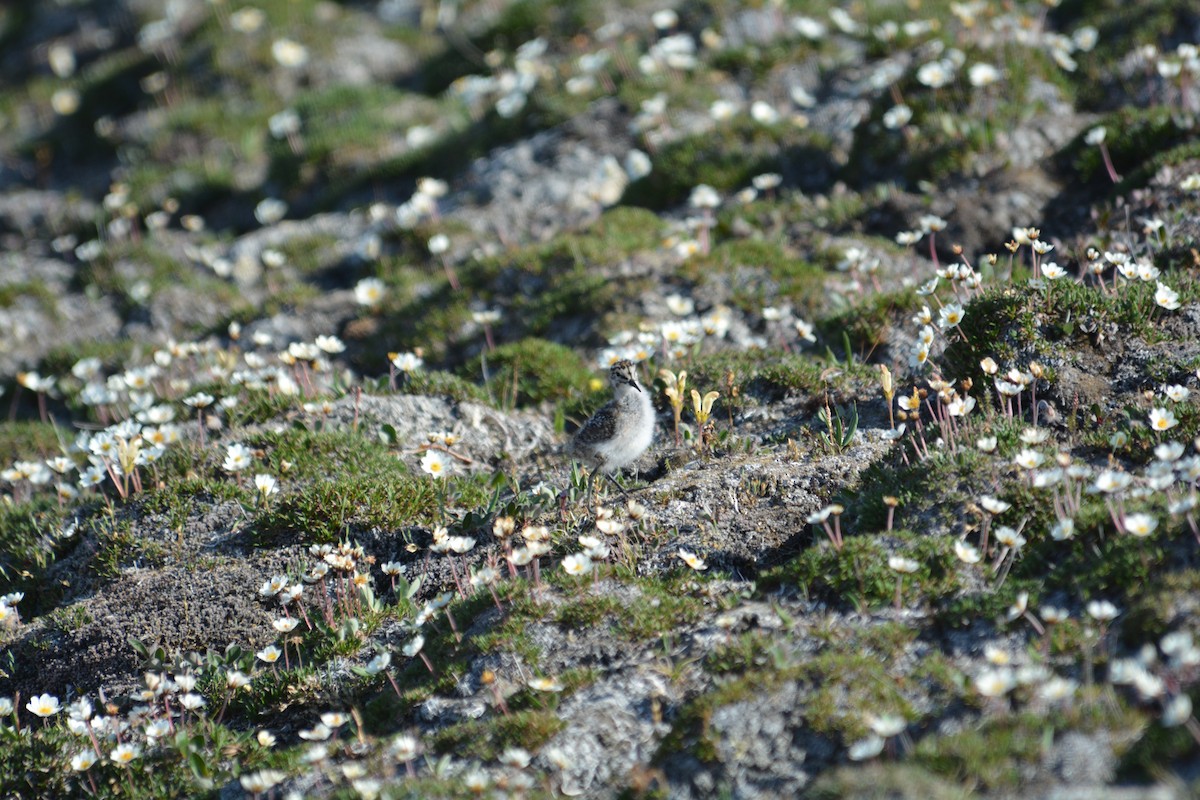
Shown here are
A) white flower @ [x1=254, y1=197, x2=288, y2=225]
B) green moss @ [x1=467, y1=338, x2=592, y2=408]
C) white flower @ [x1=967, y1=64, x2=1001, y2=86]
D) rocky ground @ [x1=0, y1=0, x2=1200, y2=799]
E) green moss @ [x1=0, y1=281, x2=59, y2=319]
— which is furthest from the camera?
white flower @ [x1=254, y1=197, x2=288, y2=225]

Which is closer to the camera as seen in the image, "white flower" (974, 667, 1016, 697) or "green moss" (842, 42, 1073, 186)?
"white flower" (974, 667, 1016, 697)

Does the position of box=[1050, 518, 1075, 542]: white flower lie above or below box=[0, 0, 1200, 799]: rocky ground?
above

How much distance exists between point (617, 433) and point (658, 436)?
970 millimetres

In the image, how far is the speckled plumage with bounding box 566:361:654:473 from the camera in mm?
7539

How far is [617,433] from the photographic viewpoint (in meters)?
7.52

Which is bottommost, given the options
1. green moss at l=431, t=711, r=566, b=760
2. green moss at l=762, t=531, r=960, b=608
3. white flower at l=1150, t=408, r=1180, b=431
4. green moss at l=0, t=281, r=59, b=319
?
green moss at l=0, t=281, r=59, b=319

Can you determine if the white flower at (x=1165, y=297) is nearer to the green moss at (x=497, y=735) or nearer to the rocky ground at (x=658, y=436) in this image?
the rocky ground at (x=658, y=436)

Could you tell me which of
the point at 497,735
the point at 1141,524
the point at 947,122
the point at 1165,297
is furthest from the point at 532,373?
the point at 1141,524

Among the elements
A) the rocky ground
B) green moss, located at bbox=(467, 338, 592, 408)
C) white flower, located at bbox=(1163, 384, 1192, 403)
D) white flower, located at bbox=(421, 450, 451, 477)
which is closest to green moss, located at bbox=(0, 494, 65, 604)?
the rocky ground

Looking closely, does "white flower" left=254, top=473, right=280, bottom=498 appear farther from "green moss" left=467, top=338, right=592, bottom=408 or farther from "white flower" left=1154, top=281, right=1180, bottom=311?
"white flower" left=1154, top=281, right=1180, bottom=311

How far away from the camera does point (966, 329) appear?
7816 mm

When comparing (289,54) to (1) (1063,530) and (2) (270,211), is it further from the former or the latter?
(1) (1063,530)

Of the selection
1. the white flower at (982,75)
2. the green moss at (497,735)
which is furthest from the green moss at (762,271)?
the green moss at (497,735)

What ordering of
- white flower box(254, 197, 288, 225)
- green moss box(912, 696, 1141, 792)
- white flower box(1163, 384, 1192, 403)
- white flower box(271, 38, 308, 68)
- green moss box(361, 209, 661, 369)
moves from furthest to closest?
white flower box(271, 38, 308, 68) < white flower box(254, 197, 288, 225) < green moss box(361, 209, 661, 369) < white flower box(1163, 384, 1192, 403) < green moss box(912, 696, 1141, 792)
